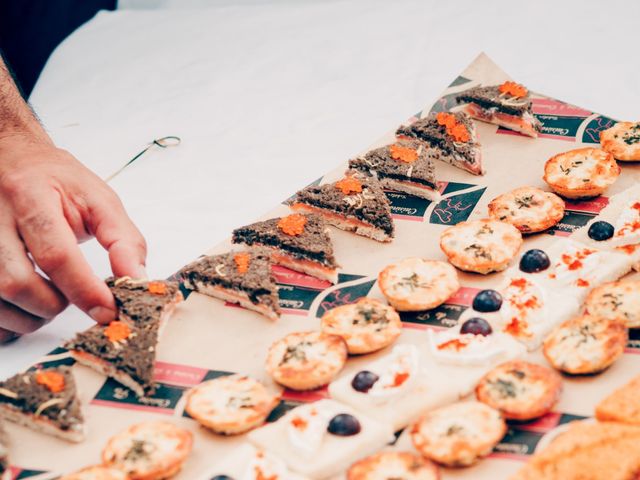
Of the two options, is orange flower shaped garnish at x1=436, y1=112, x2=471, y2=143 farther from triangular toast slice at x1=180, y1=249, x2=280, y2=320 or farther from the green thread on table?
the green thread on table

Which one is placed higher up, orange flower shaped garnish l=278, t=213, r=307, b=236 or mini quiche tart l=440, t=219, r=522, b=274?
mini quiche tart l=440, t=219, r=522, b=274

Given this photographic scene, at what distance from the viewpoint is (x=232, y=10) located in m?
8.60

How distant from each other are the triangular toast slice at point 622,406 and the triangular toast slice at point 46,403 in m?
2.39

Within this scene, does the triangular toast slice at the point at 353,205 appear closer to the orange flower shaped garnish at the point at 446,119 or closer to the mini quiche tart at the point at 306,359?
the orange flower shaped garnish at the point at 446,119

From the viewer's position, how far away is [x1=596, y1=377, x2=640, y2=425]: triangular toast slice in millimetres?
3797

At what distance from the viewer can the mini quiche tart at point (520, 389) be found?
3.97 metres

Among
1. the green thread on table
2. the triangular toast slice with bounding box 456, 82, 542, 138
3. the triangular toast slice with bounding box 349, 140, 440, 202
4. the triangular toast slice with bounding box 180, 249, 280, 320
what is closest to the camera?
the triangular toast slice with bounding box 180, 249, 280, 320

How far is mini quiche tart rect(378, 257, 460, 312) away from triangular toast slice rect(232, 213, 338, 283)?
376mm

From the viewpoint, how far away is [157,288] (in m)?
5.00

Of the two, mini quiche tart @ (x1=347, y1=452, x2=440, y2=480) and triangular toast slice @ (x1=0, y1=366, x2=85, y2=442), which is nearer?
mini quiche tart @ (x1=347, y1=452, x2=440, y2=480)

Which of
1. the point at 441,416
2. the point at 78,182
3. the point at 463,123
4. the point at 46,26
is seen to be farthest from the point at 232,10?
the point at 441,416

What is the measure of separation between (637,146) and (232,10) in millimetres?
4346

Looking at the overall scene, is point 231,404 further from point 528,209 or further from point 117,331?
point 528,209

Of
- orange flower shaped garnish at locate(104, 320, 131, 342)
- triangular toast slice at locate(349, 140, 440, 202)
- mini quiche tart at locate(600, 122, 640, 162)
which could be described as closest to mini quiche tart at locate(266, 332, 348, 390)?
orange flower shaped garnish at locate(104, 320, 131, 342)
